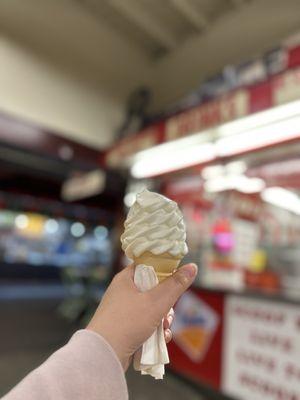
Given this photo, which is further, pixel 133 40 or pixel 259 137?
pixel 133 40

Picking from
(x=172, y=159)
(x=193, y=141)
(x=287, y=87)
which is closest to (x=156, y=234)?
(x=287, y=87)

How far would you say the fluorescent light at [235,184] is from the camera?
4.66 metres

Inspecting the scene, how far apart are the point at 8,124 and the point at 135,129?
1.75m

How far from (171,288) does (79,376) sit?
0.78ft

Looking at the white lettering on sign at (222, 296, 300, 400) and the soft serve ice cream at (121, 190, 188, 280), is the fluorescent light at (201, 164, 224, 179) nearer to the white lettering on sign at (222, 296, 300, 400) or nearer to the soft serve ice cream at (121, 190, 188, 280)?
the white lettering on sign at (222, 296, 300, 400)

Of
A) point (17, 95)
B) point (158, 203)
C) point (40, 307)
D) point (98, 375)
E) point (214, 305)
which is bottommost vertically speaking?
point (40, 307)

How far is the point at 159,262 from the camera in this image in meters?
0.81

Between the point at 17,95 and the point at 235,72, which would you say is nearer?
the point at 235,72

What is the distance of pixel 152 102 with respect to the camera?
17.5ft

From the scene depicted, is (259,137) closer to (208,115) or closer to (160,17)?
(208,115)

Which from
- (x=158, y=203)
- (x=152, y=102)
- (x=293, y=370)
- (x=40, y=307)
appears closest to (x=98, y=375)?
(x=158, y=203)

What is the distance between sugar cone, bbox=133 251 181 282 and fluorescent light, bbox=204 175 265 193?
3.82 m

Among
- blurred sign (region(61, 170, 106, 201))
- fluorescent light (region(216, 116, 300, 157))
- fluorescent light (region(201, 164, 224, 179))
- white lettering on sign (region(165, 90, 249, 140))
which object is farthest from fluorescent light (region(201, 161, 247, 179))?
blurred sign (region(61, 170, 106, 201))

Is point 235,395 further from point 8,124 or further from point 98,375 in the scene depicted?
point 8,124
